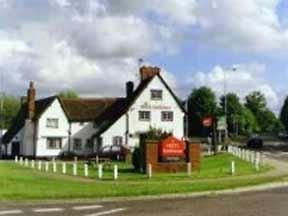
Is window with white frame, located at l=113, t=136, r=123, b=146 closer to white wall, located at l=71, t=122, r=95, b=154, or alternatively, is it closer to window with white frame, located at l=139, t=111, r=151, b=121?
window with white frame, located at l=139, t=111, r=151, b=121

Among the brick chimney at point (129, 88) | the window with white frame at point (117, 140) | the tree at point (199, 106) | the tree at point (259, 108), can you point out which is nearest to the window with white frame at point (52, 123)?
the window with white frame at point (117, 140)

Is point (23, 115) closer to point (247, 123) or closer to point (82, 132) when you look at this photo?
point (82, 132)

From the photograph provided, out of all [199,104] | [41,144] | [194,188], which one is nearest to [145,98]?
[41,144]

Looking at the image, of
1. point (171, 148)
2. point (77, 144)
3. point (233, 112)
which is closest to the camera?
point (171, 148)

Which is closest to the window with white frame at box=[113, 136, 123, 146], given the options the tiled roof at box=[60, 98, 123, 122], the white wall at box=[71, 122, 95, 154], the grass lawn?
the white wall at box=[71, 122, 95, 154]

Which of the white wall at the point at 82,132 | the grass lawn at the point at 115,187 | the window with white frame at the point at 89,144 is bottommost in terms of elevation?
the grass lawn at the point at 115,187

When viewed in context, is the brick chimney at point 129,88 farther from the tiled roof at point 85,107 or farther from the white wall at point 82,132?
the white wall at point 82,132

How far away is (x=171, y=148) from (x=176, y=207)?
20693 millimetres

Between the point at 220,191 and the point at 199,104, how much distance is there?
119 meters

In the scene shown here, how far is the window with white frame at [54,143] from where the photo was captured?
8488cm

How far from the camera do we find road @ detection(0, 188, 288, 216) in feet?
67.9

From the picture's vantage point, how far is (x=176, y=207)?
22703 mm

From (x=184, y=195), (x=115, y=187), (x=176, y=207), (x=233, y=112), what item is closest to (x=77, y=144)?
(x=115, y=187)

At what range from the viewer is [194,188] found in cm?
3011
